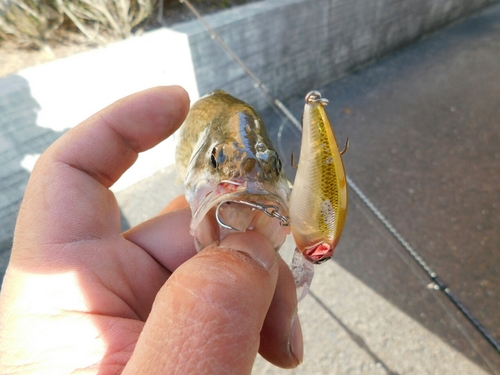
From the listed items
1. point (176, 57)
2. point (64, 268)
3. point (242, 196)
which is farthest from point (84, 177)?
point (176, 57)

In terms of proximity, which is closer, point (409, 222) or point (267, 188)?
point (267, 188)

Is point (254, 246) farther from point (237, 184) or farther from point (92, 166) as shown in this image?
point (92, 166)

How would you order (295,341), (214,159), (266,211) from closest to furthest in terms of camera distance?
(266,211) < (214,159) < (295,341)

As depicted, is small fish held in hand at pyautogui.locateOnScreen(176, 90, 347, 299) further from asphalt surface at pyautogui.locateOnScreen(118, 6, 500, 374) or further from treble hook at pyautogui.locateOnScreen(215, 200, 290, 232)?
asphalt surface at pyautogui.locateOnScreen(118, 6, 500, 374)

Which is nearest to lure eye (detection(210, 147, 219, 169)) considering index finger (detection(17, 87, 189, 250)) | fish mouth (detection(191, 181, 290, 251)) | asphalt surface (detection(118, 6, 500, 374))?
fish mouth (detection(191, 181, 290, 251))

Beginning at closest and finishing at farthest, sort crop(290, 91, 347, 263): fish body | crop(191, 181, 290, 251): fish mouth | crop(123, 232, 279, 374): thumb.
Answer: crop(123, 232, 279, 374): thumb < crop(290, 91, 347, 263): fish body < crop(191, 181, 290, 251): fish mouth

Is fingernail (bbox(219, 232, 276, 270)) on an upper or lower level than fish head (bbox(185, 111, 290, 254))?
lower

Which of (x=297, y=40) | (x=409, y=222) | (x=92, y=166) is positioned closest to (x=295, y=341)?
(x=92, y=166)
